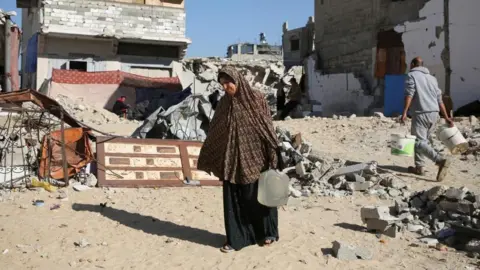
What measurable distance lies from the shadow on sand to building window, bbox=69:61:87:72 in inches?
543

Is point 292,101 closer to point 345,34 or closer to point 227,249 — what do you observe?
point 345,34

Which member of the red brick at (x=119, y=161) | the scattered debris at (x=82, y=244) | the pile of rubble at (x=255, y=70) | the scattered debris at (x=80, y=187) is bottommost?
the scattered debris at (x=82, y=244)

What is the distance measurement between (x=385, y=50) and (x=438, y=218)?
10224 mm

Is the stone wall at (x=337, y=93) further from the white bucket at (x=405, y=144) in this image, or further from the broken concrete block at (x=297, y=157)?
the white bucket at (x=405, y=144)

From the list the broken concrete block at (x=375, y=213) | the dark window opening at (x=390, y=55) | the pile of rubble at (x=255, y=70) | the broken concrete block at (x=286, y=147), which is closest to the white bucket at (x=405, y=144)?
the broken concrete block at (x=286, y=147)

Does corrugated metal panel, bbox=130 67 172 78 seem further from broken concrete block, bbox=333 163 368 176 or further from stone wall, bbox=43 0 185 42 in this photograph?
broken concrete block, bbox=333 163 368 176

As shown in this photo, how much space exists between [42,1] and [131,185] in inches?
519

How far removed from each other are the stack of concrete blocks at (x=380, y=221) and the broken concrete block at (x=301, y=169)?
2028 mm

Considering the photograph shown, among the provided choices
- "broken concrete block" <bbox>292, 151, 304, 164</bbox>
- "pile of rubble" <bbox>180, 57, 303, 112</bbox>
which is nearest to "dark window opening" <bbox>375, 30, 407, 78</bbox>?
"broken concrete block" <bbox>292, 151, 304, 164</bbox>

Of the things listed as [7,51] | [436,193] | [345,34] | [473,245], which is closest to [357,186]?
[436,193]

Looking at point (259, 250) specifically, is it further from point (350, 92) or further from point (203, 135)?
point (350, 92)

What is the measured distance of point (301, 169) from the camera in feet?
20.6

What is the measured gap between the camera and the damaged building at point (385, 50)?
11625 millimetres

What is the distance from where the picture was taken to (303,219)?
15.3 ft
